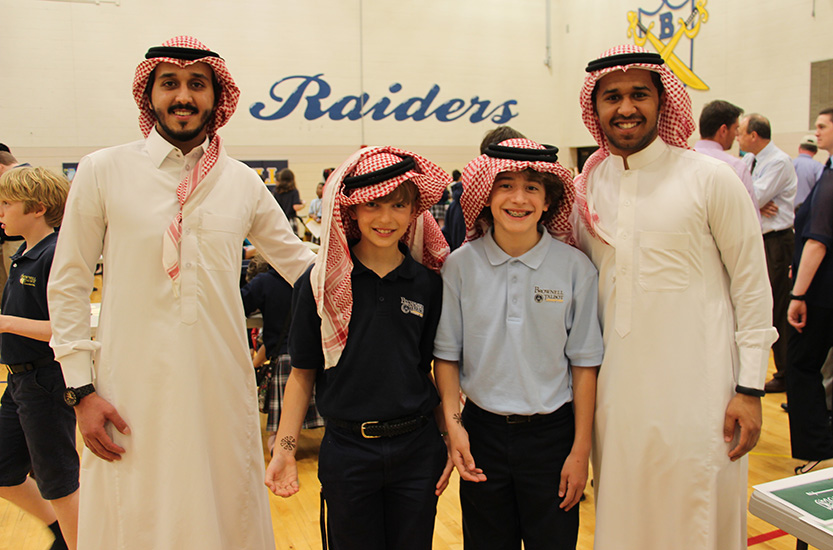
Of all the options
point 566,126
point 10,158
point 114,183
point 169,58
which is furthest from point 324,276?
point 566,126

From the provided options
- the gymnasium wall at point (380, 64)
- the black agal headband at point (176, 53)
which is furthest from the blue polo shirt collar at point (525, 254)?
the gymnasium wall at point (380, 64)

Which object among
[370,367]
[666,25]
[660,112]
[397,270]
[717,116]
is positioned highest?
[666,25]

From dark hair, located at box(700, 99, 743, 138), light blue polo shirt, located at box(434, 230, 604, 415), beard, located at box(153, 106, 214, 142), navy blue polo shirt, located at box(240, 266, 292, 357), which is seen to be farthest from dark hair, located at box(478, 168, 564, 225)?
dark hair, located at box(700, 99, 743, 138)

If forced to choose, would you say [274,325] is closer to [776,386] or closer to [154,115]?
[154,115]

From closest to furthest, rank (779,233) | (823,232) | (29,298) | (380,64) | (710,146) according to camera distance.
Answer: (29,298) → (823,232) → (710,146) → (779,233) → (380,64)

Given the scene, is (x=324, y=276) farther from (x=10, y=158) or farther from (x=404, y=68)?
(x=404, y=68)

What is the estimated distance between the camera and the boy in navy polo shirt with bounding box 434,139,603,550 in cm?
184

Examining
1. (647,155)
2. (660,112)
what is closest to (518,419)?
(647,155)

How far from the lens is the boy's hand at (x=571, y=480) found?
6.02ft

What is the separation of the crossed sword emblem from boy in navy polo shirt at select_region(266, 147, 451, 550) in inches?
394

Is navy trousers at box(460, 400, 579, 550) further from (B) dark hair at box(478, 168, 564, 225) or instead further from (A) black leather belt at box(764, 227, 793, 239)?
(A) black leather belt at box(764, 227, 793, 239)

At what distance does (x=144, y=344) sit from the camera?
1.93m

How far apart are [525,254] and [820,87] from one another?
848cm

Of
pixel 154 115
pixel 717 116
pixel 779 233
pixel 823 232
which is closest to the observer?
pixel 154 115
